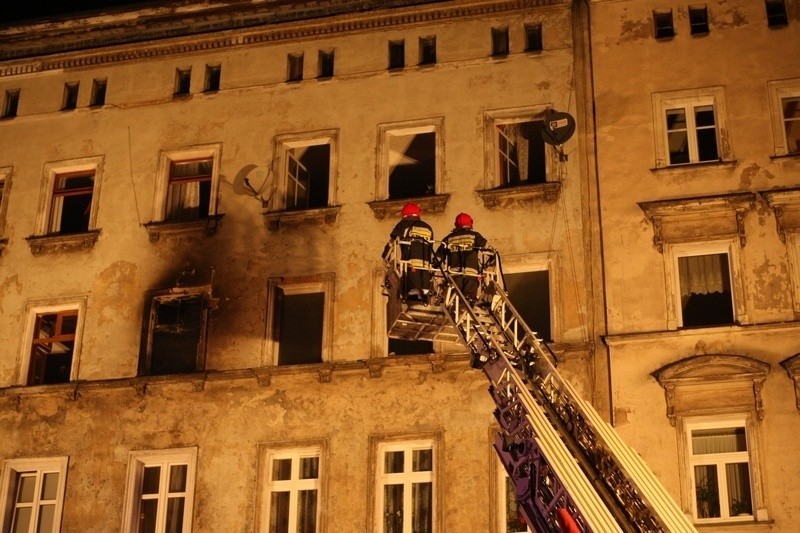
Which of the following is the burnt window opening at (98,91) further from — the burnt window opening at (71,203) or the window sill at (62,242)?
the window sill at (62,242)

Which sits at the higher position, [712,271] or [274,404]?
[712,271]

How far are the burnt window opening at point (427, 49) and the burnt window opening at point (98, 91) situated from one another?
593cm

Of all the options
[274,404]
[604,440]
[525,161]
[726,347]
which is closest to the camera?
[604,440]


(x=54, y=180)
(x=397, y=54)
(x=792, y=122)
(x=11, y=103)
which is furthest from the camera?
(x=11, y=103)

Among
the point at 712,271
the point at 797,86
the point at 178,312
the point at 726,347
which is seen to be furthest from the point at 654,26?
the point at 178,312

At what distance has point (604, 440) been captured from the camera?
14.3m

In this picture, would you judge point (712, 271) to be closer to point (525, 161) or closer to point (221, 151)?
point (525, 161)

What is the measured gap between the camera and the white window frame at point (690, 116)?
69.9ft

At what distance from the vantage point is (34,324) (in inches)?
905

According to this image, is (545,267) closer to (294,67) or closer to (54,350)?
(294,67)

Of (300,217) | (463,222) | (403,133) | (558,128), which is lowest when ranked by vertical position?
(463,222)

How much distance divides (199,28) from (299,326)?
6.36 meters

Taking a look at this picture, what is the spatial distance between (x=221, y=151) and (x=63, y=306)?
3.78 meters

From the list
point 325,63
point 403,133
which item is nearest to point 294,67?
point 325,63
